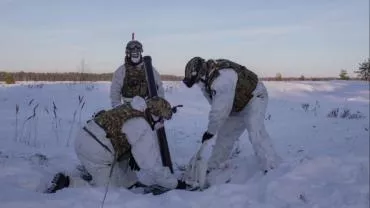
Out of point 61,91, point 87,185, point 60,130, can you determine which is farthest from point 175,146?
point 61,91

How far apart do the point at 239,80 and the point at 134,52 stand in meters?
1.85

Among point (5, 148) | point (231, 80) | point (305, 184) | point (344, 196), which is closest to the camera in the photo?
point (344, 196)

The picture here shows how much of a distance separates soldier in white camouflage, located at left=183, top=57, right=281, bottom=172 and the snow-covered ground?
11.3 inches

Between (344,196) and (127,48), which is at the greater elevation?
(127,48)

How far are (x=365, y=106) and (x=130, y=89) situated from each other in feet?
29.3

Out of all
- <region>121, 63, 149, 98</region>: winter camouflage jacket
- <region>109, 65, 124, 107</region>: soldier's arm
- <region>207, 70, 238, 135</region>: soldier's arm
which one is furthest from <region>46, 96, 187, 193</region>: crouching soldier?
<region>109, 65, 124, 107</region>: soldier's arm

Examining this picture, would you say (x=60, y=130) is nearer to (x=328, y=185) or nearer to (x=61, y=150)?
(x=61, y=150)

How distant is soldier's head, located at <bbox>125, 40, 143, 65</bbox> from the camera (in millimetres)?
7938

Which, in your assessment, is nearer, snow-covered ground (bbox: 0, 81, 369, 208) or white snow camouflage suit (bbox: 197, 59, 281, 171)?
snow-covered ground (bbox: 0, 81, 369, 208)

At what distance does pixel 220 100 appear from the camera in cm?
653

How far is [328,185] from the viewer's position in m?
5.64

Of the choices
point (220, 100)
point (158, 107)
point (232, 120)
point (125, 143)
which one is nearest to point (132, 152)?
point (125, 143)

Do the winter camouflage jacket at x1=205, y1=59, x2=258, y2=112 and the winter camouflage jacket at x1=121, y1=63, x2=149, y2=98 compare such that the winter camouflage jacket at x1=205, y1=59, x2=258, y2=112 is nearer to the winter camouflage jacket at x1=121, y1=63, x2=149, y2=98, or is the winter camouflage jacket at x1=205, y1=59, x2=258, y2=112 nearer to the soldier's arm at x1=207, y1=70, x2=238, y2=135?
the soldier's arm at x1=207, y1=70, x2=238, y2=135

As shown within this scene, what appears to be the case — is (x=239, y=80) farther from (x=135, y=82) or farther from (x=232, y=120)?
(x=135, y=82)
